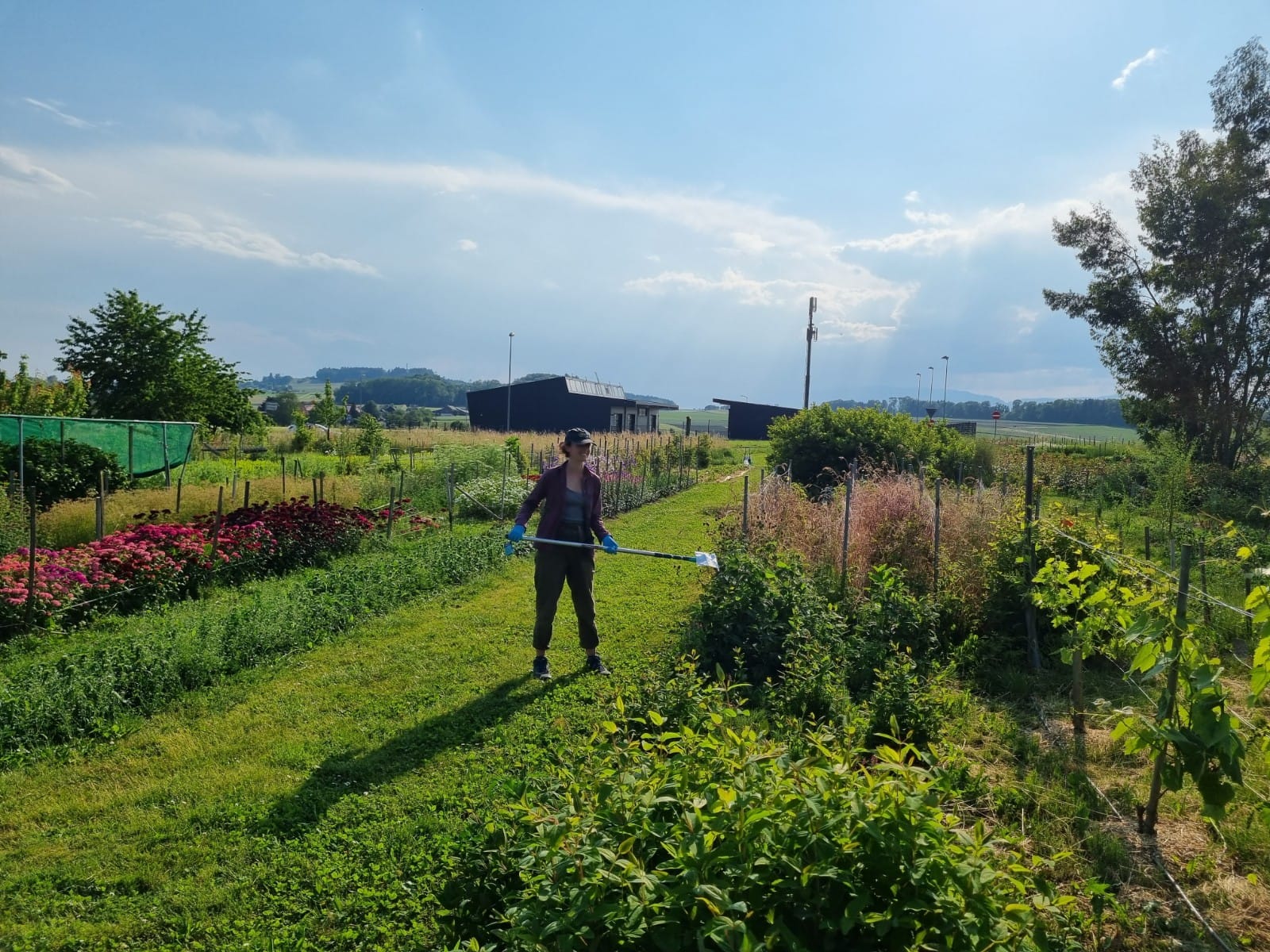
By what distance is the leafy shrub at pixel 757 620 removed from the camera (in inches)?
235

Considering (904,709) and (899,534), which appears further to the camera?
(899,534)

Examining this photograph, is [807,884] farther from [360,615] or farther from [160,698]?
[360,615]

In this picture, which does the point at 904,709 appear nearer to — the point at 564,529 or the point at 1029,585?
the point at 1029,585

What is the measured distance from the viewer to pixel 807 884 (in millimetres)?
2010

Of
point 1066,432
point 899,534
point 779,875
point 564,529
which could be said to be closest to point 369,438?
point 899,534

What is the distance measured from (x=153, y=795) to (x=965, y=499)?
8511 mm

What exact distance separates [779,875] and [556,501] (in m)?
4.19

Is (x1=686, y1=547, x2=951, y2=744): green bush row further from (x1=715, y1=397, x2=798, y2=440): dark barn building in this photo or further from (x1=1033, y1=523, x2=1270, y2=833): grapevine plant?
(x1=715, y1=397, x2=798, y2=440): dark barn building

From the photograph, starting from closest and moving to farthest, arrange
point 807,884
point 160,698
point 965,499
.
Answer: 1. point 807,884
2. point 160,698
3. point 965,499

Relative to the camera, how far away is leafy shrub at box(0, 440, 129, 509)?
42.6ft

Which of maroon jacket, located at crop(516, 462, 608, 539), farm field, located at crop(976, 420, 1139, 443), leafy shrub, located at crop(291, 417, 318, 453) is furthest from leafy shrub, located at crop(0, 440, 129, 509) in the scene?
farm field, located at crop(976, 420, 1139, 443)

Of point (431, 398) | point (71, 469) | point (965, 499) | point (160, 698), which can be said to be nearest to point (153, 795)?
point (160, 698)

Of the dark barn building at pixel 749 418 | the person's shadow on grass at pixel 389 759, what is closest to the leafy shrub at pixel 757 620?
the person's shadow on grass at pixel 389 759

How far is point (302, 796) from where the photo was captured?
426 cm
